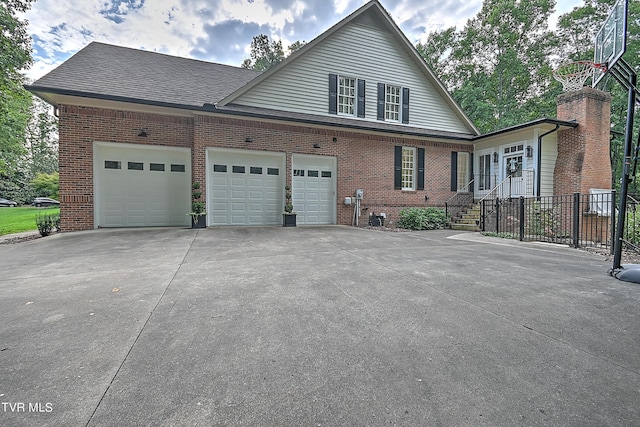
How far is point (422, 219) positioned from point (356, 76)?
21.7 ft

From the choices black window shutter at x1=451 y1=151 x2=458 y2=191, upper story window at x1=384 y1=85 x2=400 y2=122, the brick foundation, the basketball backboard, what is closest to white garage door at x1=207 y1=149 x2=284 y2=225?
the brick foundation

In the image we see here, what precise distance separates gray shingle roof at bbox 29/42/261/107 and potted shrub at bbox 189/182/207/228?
280 centimetres

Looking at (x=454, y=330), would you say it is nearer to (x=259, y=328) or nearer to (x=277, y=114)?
(x=259, y=328)

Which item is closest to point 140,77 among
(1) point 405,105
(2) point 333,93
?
(2) point 333,93

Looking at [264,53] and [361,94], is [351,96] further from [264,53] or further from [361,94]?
[264,53]

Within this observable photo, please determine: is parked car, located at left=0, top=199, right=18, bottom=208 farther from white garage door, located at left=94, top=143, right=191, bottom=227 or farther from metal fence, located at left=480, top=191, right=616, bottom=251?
metal fence, located at left=480, top=191, right=616, bottom=251

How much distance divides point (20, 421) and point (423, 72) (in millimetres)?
15265

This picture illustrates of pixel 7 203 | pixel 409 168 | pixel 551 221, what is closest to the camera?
pixel 551 221

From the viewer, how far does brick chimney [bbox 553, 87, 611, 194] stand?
33.6ft

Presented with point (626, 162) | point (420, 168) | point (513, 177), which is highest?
point (420, 168)

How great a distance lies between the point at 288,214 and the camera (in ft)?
33.3

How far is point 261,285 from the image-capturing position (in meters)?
3.55

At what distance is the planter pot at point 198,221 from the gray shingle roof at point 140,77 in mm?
3681

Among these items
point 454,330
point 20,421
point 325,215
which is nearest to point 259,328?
point 20,421
